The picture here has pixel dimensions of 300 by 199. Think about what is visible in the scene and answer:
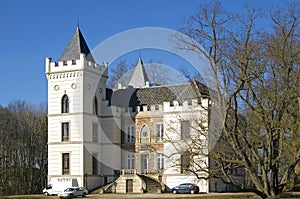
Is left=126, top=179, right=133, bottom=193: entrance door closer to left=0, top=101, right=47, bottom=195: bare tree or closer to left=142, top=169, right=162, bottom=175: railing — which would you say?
left=142, top=169, right=162, bottom=175: railing

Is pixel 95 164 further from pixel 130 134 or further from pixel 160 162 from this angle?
pixel 160 162

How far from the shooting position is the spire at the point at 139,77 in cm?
5238

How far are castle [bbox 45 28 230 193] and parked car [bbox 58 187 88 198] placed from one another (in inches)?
102

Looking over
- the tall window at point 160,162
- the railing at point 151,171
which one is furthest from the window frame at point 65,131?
the tall window at point 160,162

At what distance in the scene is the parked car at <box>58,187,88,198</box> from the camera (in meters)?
37.4

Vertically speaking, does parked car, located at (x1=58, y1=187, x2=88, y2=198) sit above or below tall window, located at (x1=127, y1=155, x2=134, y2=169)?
below

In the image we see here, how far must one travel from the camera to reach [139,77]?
175ft

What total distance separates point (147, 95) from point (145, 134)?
3.67 m

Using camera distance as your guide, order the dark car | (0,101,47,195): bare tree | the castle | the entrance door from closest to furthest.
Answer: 1. the dark car
2. the entrance door
3. the castle
4. (0,101,47,195): bare tree

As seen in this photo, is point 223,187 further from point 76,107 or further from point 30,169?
point 30,169

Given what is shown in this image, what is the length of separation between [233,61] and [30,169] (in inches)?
1273

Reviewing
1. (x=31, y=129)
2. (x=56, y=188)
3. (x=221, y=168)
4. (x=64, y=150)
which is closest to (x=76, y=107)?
(x=64, y=150)

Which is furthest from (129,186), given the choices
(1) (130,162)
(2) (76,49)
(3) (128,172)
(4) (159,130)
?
(2) (76,49)

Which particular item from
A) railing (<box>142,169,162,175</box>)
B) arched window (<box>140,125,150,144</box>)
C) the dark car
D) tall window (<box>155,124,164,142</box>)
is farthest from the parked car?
tall window (<box>155,124,164,142</box>)
